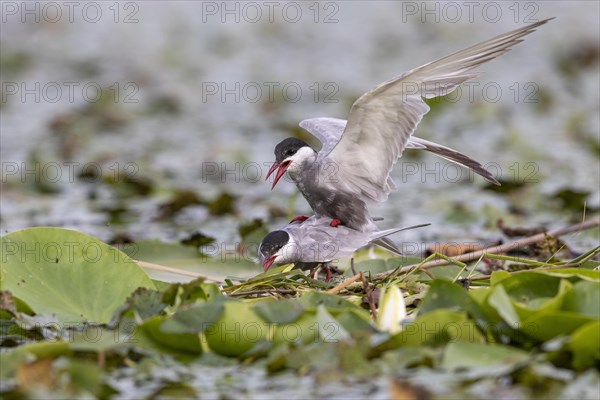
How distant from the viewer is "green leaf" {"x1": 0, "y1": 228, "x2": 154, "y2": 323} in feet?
14.5

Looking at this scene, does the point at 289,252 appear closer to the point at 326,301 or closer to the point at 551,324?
the point at 326,301

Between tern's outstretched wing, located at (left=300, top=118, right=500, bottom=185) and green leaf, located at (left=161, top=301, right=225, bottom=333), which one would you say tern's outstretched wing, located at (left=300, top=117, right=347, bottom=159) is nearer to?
tern's outstretched wing, located at (left=300, top=118, right=500, bottom=185)

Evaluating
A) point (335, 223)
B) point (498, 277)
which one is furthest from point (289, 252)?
point (498, 277)

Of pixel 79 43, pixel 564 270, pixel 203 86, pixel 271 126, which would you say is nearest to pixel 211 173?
pixel 271 126

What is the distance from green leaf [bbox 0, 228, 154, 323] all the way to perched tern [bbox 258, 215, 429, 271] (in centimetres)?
71

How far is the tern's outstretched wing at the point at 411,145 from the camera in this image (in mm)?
5289

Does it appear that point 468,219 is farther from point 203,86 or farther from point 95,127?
point 203,86

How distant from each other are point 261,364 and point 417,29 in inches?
527

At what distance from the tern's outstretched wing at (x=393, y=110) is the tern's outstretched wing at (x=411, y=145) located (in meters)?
0.19

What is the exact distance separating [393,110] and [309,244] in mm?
777

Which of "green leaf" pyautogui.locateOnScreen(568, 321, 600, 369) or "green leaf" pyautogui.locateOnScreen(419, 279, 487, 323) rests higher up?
"green leaf" pyautogui.locateOnScreen(419, 279, 487, 323)

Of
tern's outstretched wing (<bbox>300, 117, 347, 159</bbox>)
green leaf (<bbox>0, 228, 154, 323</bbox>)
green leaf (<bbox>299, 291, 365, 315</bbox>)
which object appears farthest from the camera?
tern's outstretched wing (<bbox>300, 117, 347, 159</bbox>)

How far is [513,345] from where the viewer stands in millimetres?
3953

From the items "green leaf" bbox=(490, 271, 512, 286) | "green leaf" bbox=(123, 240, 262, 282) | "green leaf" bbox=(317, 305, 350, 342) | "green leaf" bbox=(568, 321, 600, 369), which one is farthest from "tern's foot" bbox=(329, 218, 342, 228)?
"green leaf" bbox=(568, 321, 600, 369)
